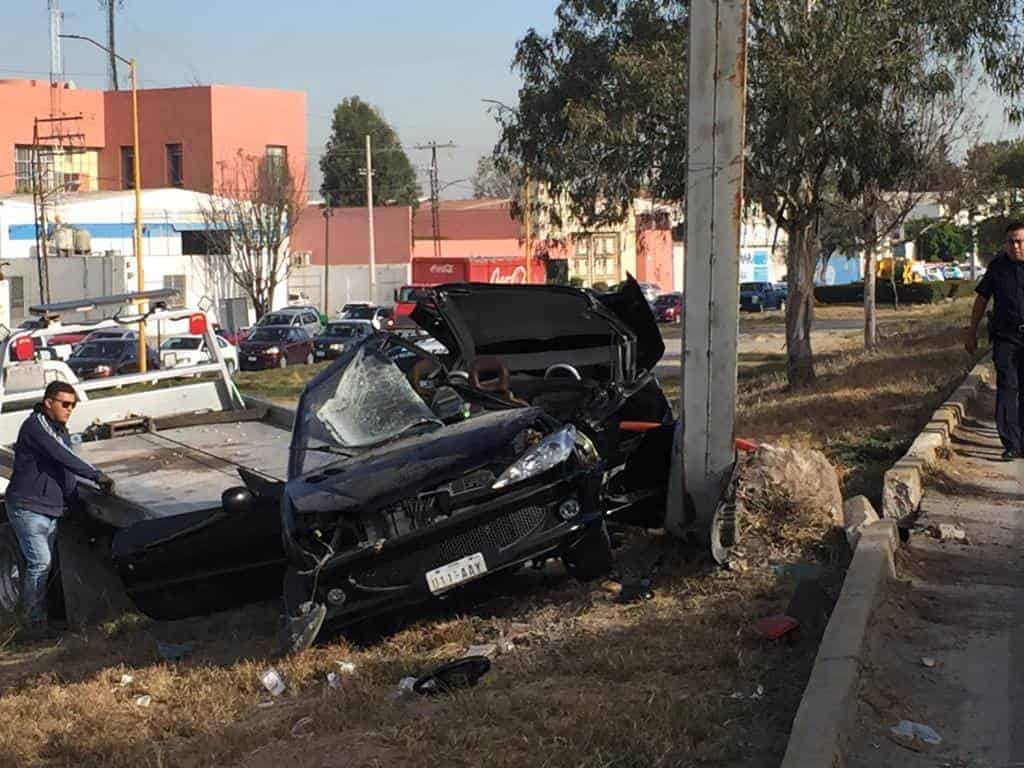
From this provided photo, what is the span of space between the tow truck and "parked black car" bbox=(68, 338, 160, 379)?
23.9 m

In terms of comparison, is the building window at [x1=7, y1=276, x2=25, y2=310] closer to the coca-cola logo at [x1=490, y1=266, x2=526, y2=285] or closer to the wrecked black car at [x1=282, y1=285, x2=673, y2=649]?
the coca-cola logo at [x1=490, y1=266, x2=526, y2=285]

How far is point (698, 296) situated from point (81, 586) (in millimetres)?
4276

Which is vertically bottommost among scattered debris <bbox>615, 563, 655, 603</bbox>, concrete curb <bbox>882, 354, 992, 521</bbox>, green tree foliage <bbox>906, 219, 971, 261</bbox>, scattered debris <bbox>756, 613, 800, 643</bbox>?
scattered debris <bbox>615, 563, 655, 603</bbox>

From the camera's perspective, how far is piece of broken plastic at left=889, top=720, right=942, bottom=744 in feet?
15.8

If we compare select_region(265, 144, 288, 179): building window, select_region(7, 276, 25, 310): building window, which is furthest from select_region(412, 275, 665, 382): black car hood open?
select_region(265, 144, 288, 179): building window

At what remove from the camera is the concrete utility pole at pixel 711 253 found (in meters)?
7.27

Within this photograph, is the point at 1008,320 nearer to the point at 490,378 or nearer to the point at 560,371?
the point at 560,371

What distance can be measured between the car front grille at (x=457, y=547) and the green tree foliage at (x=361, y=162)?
96.2 metres

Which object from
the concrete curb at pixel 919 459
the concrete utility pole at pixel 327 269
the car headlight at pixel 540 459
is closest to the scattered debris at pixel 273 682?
the car headlight at pixel 540 459

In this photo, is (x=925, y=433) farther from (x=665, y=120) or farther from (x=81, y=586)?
(x=665, y=120)

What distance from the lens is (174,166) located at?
232 feet

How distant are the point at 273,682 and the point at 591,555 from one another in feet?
5.59

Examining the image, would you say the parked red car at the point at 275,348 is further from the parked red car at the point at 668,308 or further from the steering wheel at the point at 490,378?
the steering wheel at the point at 490,378

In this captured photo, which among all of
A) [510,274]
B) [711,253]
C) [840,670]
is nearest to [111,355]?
[510,274]
